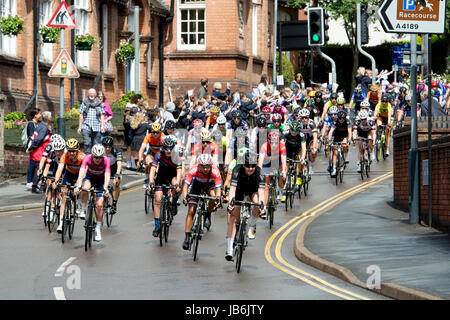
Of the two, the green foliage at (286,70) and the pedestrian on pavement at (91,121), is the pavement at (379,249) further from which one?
the green foliage at (286,70)

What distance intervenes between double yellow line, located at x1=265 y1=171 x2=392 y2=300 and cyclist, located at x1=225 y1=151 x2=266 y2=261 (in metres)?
0.83

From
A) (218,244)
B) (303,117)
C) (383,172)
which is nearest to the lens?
(218,244)

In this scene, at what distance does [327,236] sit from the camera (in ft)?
60.6

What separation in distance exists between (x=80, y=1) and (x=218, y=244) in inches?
828

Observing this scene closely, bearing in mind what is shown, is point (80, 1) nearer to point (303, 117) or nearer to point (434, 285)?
point (303, 117)

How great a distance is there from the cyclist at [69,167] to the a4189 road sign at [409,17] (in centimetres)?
585

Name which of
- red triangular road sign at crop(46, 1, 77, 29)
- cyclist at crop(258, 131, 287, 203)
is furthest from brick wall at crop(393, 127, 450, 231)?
red triangular road sign at crop(46, 1, 77, 29)

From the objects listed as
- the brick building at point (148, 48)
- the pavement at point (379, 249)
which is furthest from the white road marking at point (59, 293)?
the brick building at point (148, 48)

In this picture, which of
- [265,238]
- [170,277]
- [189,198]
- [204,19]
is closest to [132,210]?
[265,238]

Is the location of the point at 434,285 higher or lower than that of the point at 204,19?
lower

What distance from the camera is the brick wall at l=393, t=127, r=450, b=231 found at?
18.7 m

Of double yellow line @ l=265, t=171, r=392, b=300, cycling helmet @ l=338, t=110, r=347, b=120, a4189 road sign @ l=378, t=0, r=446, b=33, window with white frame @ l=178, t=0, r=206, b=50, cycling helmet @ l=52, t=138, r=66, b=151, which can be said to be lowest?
double yellow line @ l=265, t=171, r=392, b=300

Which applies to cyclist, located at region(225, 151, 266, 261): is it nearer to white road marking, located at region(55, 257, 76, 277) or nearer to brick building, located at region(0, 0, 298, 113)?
white road marking, located at region(55, 257, 76, 277)

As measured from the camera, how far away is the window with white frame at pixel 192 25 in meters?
46.8
